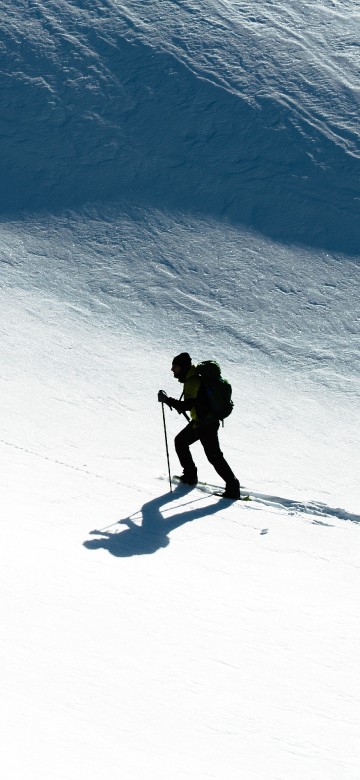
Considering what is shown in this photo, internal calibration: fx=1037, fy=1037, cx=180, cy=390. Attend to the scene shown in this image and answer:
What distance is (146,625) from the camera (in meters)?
6.03

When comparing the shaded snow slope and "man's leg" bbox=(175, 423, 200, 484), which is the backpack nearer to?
"man's leg" bbox=(175, 423, 200, 484)

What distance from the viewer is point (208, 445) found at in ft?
31.2

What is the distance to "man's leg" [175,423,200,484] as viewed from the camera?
9586 mm

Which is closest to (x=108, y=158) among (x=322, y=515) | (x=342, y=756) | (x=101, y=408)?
(x=101, y=408)

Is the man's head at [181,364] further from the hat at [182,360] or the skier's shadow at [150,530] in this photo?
the skier's shadow at [150,530]

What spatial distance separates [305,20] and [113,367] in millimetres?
11118

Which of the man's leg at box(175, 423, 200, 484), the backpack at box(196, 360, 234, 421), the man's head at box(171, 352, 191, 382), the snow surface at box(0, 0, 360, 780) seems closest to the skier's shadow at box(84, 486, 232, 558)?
the snow surface at box(0, 0, 360, 780)

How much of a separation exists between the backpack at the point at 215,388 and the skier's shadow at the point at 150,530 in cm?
93

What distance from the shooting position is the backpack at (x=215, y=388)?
9031 millimetres

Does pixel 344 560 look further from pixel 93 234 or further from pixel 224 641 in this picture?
pixel 93 234

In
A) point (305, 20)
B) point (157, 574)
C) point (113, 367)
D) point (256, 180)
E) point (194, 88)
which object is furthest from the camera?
point (305, 20)

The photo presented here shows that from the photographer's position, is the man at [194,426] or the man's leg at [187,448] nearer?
the man at [194,426]

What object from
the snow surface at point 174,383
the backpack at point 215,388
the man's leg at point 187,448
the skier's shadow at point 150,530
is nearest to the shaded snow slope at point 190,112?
the snow surface at point 174,383

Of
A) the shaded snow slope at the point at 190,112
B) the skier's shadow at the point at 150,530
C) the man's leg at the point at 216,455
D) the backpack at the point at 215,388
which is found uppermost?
the shaded snow slope at the point at 190,112
